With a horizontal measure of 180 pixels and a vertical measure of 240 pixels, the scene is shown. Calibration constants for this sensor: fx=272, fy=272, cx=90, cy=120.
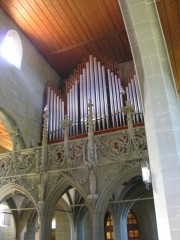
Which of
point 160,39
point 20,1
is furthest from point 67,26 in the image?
point 160,39

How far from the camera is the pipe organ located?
38.4ft

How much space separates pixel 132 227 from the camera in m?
13.6

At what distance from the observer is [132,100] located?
11891 mm

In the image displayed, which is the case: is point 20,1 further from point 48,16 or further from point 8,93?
point 8,93

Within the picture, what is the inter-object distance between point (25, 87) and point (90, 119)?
5111 millimetres

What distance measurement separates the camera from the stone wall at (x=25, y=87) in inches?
454

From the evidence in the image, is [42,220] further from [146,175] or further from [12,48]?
[12,48]

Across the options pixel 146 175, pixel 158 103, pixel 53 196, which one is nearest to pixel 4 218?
pixel 53 196

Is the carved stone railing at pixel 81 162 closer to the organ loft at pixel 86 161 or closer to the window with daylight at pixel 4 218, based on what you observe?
the organ loft at pixel 86 161

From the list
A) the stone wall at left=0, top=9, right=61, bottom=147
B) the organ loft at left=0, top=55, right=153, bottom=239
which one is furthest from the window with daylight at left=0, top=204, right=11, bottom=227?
the stone wall at left=0, top=9, right=61, bottom=147

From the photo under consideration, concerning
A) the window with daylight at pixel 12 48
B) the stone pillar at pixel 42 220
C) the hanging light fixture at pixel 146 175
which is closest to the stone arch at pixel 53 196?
the stone pillar at pixel 42 220

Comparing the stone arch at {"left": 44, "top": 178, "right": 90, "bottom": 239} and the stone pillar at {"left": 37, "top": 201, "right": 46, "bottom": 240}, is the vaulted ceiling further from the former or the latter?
the stone pillar at {"left": 37, "top": 201, "right": 46, "bottom": 240}

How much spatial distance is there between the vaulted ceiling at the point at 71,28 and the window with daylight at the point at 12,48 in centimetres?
71

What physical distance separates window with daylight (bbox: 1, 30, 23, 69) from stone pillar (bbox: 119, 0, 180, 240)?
320 inches
